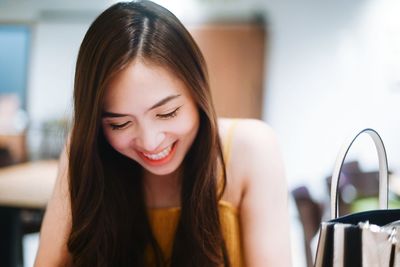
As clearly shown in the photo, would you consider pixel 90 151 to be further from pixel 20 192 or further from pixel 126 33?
pixel 20 192

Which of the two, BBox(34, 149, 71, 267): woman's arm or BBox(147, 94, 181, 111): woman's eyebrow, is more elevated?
BBox(147, 94, 181, 111): woman's eyebrow

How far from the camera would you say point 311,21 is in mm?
4070

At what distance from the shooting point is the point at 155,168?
907mm

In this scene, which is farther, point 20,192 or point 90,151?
point 20,192

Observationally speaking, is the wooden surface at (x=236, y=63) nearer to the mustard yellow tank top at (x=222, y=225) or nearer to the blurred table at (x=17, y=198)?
the blurred table at (x=17, y=198)

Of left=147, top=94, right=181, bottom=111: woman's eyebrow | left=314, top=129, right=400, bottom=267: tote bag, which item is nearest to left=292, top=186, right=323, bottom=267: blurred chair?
left=147, top=94, right=181, bottom=111: woman's eyebrow

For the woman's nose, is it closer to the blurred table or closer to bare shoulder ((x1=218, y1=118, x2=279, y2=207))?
bare shoulder ((x1=218, y1=118, x2=279, y2=207))

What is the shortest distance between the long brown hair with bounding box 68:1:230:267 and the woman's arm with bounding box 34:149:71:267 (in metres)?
0.04

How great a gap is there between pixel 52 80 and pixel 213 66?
1699 millimetres

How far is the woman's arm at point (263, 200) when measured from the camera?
0.96 m

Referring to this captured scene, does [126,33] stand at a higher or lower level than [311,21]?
lower

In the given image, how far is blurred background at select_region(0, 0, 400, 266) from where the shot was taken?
12.7 ft

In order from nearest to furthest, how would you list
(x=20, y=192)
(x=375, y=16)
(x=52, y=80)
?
(x=20, y=192)
(x=375, y=16)
(x=52, y=80)

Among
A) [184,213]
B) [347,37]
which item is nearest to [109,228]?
[184,213]
